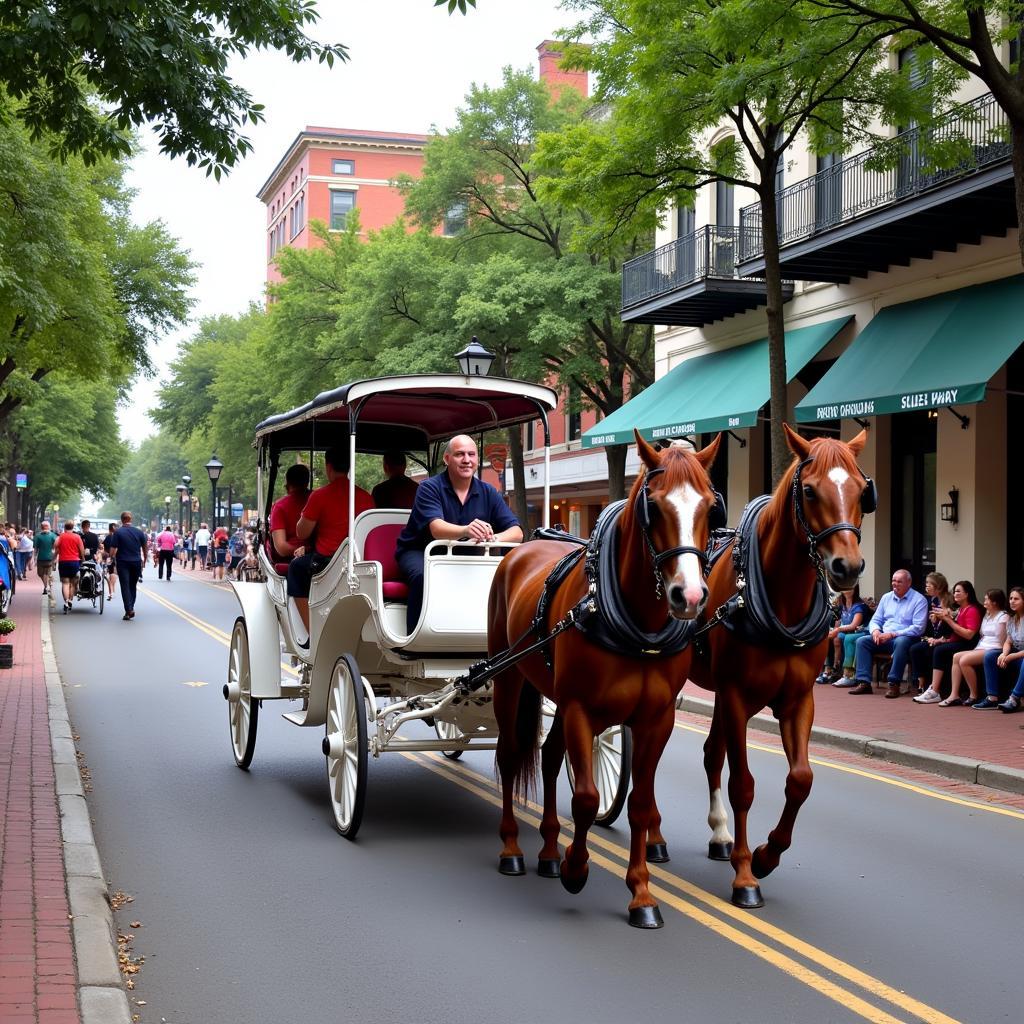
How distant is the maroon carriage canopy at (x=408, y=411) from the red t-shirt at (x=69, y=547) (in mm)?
19317

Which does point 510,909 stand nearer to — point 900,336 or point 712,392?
point 900,336

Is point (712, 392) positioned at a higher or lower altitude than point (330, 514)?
higher

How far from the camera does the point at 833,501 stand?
19.7ft

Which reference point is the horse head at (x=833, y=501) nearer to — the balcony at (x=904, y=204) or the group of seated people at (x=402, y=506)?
the group of seated people at (x=402, y=506)

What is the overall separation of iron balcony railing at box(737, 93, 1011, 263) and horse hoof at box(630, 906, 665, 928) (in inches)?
484

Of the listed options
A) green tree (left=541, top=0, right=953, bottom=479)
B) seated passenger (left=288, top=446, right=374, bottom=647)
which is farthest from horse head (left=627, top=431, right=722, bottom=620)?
green tree (left=541, top=0, right=953, bottom=479)

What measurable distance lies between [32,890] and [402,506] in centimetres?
460

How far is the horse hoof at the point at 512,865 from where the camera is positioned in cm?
702

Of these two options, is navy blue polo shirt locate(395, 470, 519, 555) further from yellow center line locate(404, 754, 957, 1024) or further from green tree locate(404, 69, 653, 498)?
green tree locate(404, 69, 653, 498)

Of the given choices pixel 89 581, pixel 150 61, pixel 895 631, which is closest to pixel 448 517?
pixel 150 61

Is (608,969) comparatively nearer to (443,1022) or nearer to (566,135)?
(443,1022)

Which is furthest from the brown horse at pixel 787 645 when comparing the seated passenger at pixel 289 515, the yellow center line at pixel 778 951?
the seated passenger at pixel 289 515

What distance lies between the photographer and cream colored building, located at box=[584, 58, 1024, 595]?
17172mm

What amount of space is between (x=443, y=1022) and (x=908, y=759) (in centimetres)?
744
